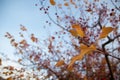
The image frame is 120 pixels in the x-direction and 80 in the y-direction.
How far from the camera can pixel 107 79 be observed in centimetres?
1120

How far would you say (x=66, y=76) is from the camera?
12195 millimetres

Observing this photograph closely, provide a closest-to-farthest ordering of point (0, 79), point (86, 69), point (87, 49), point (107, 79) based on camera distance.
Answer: point (87, 49) < point (86, 69) < point (107, 79) < point (0, 79)

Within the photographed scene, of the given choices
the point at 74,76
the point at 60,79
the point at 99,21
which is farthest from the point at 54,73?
the point at 99,21

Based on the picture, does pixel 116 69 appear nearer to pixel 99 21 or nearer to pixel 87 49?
pixel 99 21

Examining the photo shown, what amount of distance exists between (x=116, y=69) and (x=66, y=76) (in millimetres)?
3037

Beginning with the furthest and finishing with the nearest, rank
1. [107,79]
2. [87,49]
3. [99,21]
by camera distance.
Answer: [107,79] < [99,21] < [87,49]

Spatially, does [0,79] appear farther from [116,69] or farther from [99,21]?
[99,21]

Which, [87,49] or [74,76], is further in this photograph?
[74,76]

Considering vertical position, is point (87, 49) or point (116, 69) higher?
point (87, 49)

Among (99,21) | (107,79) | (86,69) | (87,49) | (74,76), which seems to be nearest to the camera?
(87,49)

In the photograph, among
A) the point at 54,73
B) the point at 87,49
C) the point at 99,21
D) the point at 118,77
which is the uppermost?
the point at 99,21

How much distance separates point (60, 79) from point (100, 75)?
8.23 ft

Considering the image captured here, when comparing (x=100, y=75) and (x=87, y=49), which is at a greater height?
(x=87, y=49)

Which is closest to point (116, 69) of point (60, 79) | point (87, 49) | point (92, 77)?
point (92, 77)
